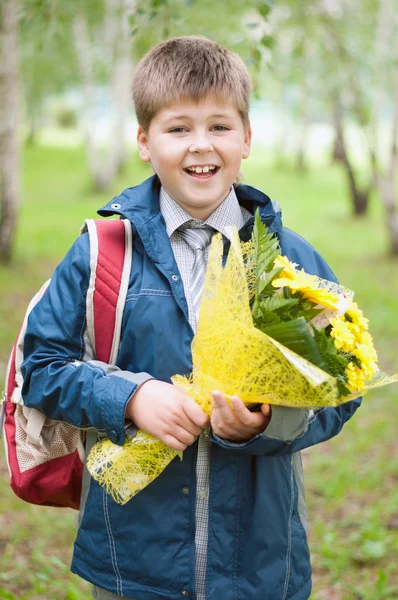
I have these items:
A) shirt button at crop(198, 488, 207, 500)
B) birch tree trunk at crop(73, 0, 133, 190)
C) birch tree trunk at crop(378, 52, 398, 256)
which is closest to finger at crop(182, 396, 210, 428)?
shirt button at crop(198, 488, 207, 500)

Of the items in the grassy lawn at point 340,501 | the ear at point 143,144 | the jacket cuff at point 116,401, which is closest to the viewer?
the jacket cuff at point 116,401

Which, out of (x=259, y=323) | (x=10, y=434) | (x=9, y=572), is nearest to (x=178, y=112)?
(x=259, y=323)

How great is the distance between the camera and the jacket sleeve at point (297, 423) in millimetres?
1780

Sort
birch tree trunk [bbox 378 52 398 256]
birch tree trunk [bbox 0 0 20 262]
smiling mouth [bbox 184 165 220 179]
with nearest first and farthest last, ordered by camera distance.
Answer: smiling mouth [bbox 184 165 220 179] < birch tree trunk [bbox 0 0 20 262] < birch tree trunk [bbox 378 52 398 256]

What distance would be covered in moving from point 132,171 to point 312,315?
21.1 m

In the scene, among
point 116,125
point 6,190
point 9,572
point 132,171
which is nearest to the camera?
point 9,572

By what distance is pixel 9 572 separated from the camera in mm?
3670

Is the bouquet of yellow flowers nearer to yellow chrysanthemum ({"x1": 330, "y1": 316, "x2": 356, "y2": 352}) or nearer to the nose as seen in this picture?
yellow chrysanthemum ({"x1": 330, "y1": 316, "x2": 356, "y2": 352})

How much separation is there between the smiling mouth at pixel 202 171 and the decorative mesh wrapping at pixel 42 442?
81 cm

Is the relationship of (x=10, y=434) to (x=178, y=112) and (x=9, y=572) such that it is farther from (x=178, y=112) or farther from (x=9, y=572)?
(x=9, y=572)

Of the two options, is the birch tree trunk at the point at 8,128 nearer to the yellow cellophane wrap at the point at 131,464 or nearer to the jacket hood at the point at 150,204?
the jacket hood at the point at 150,204

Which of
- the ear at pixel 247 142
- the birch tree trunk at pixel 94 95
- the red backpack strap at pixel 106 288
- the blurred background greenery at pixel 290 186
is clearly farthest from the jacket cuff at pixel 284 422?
the birch tree trunk at pixel 94 95

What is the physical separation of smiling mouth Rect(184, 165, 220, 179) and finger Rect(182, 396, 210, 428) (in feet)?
2.13

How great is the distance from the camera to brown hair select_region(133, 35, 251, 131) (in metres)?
2.08
